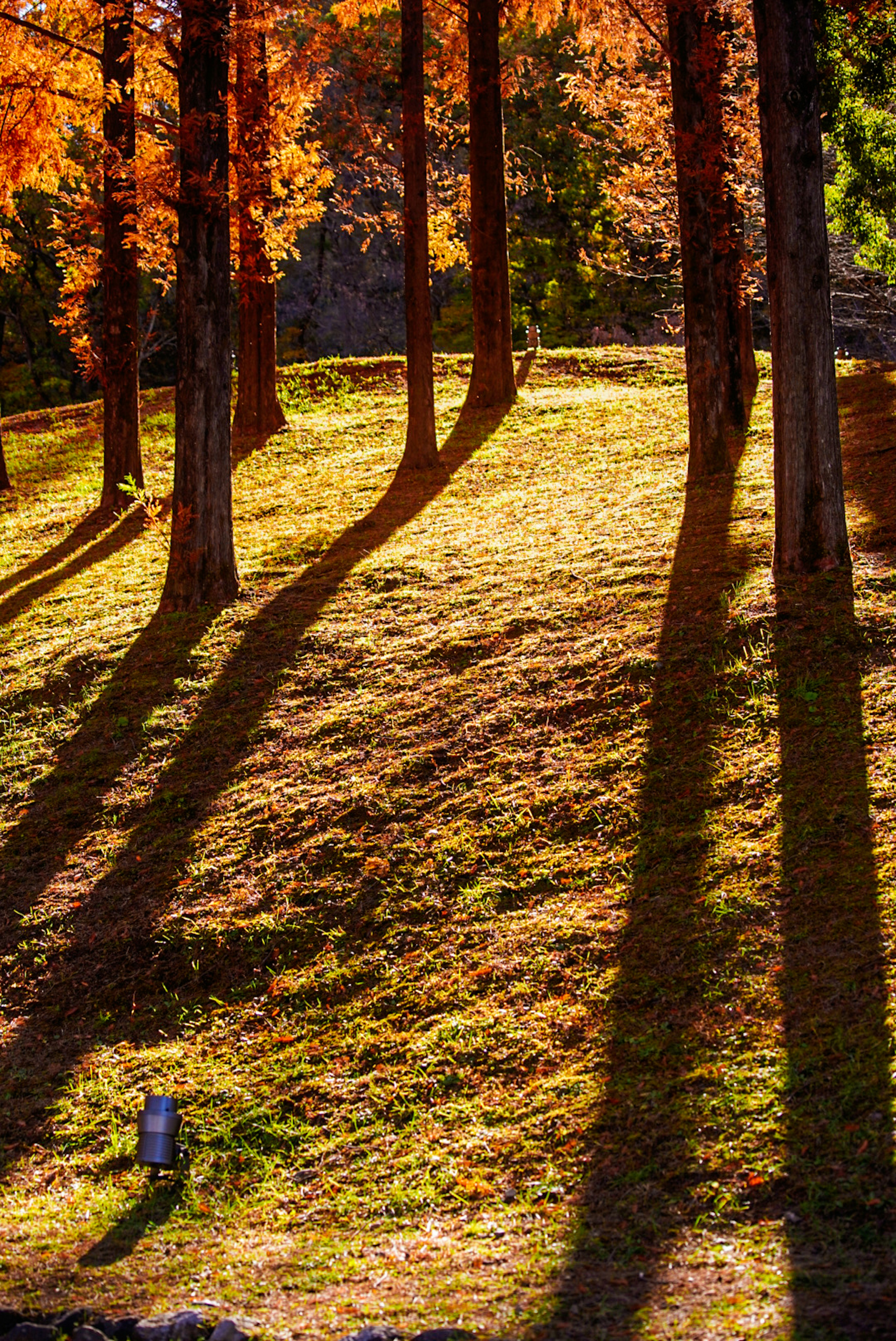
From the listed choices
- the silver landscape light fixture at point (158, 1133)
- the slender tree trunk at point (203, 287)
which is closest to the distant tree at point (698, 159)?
the slender tree trunk at point (203, 287)

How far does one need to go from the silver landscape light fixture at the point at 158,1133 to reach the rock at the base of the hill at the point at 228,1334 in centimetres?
126

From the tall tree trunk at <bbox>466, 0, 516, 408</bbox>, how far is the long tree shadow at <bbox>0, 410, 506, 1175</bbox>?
24.7 ft

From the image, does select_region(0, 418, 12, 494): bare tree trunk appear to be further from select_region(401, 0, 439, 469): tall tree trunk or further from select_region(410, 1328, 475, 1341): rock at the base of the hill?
select_region(410, 1328, 475, 1341): rock at the base of the hill

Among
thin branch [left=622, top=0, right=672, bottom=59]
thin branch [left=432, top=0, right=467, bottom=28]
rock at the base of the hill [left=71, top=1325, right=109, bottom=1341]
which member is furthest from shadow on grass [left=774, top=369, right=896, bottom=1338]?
thin branch [left=432, top=0, right=467, bottom=28]

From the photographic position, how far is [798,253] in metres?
8.05

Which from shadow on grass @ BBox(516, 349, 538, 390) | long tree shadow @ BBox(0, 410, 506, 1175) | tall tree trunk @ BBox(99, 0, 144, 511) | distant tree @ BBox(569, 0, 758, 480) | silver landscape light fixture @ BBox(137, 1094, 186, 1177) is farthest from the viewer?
shadow on grass @ BBox(516, 349, 538, 390)

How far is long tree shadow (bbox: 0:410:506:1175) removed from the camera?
638 centimetres

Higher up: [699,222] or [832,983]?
[699,222]

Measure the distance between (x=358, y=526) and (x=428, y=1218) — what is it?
392 inches

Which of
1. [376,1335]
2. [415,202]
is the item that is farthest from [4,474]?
[376,1335]

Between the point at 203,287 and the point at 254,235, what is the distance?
1489 mm

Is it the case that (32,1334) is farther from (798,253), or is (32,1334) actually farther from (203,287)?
(203,287)

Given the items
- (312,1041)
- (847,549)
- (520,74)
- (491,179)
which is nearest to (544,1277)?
(312,1041)

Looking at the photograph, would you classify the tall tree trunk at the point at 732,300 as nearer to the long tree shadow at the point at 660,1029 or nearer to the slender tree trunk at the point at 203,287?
the slender tree trunk at the point at 203,287
